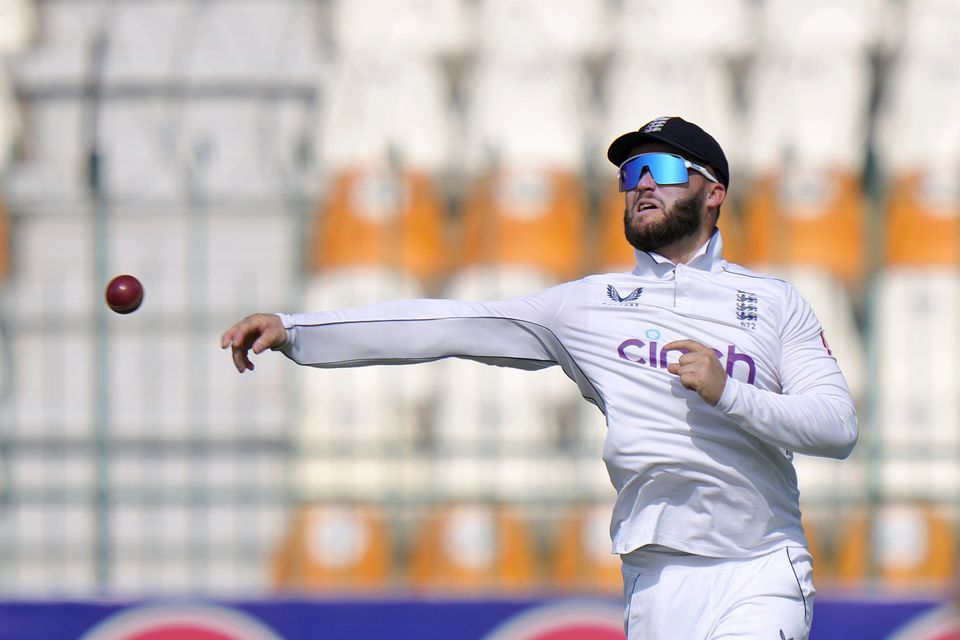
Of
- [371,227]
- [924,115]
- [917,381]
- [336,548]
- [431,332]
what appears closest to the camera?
[431,332]

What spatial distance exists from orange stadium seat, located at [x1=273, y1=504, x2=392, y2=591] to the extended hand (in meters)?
3.77

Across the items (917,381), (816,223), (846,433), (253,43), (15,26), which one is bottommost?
(917,381)

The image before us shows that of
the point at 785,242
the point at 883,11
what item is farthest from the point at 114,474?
the point at 883,11

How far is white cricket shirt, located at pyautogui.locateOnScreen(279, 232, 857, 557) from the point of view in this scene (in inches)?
130

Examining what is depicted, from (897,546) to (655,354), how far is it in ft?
11.8

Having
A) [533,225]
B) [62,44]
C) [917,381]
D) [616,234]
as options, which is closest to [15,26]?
[62,44]

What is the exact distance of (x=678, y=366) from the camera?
311 centimetres

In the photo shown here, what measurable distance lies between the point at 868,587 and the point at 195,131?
4814 mm

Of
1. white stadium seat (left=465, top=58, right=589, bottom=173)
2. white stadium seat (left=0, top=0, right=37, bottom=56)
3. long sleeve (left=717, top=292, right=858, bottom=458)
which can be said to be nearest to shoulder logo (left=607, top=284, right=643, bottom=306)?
long sleeve (left=717, top=292, right=858, bottom=458)

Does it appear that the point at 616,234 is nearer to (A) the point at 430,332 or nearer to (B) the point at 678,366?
(A) the point at 430,332

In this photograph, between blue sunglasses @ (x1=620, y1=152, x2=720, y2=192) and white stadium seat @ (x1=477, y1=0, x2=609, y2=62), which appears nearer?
blue sunglasses @ (x1=620, y1=152, x2=720, y2=192)

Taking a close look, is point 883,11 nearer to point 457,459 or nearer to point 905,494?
point 905,494

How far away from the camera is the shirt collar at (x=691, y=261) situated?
3479 millimetres

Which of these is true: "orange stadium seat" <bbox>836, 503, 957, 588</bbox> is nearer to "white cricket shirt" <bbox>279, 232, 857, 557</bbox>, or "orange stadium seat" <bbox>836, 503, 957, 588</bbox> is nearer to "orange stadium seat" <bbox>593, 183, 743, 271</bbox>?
"orange stadium seat" <bbox>593, 183, 743, 271</bbox>
